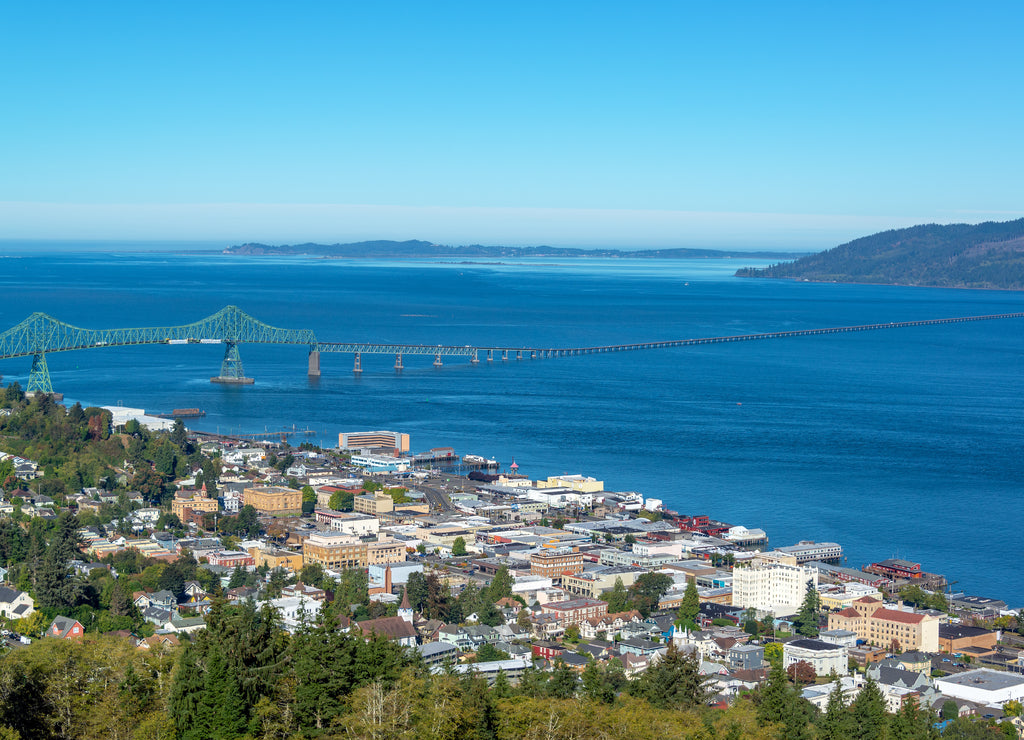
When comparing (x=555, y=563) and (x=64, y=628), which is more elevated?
(x=64, y=628)

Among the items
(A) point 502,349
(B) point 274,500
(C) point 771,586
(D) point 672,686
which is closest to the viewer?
(D) point 672,686

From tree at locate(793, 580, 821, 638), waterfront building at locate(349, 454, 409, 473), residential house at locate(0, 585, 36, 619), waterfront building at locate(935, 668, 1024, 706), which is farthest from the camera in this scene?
waterfront building at locate(349, 454, 409, 473)

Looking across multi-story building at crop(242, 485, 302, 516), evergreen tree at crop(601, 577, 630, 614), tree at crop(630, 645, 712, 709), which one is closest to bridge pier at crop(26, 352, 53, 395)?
multi-story building at crop(242, 485, 302, 516)

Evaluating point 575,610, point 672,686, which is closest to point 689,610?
point 575,610

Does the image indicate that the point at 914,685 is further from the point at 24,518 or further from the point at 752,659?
the point at 24,518

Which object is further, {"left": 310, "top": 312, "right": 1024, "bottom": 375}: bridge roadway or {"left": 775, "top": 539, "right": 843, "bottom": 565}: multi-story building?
{"left": 310, "top": 312, "right": 1024, "bottom": 375}: bridge roadway

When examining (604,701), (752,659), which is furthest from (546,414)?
(604,701)

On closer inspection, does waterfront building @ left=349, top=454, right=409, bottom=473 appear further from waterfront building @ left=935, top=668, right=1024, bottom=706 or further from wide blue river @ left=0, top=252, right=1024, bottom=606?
waterfront building @ left=935, top=668, right=1024, bottom=706

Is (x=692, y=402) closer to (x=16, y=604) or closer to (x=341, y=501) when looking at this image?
(x=341, y=501)
